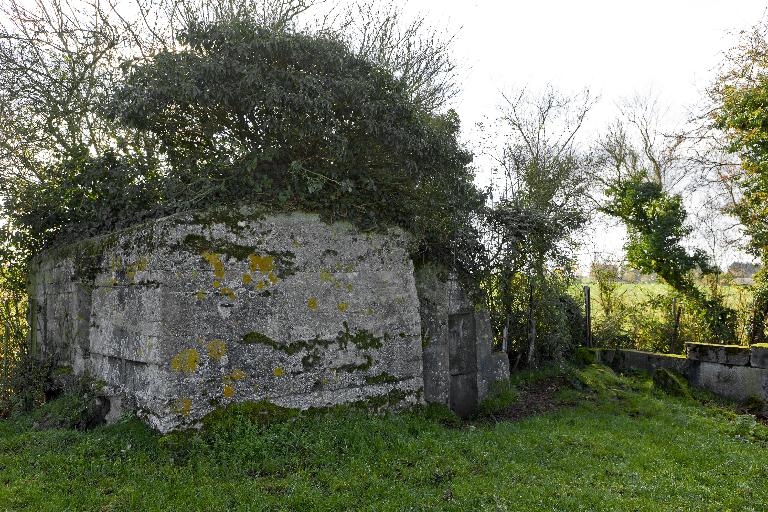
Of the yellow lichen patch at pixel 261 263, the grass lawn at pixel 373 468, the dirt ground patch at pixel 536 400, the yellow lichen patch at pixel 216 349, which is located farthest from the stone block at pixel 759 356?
the yellow lichen patch at pixel 216 349

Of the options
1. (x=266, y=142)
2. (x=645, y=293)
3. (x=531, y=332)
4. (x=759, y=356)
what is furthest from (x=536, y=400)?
(x=266, y=142)

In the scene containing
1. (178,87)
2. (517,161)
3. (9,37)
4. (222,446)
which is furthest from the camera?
(517,161)

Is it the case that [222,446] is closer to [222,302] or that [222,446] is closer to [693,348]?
[222,302]

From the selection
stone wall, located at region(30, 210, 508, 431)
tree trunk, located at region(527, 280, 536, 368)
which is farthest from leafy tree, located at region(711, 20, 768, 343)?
stone wall, located at region(30, 210, 508, 431)

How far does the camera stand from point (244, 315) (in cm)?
540

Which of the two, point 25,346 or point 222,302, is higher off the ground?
point 222,302

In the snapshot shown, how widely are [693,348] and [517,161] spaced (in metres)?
5.49

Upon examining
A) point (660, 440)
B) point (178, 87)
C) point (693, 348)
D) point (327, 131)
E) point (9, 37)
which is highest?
point (9, 37)

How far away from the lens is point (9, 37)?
8008 mm

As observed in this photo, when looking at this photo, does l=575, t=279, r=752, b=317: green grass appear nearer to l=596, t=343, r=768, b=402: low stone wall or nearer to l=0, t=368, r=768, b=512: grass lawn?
l=596, t=343, r=768, b=402: low stone wall

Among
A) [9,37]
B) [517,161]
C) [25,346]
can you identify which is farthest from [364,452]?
[517,161]

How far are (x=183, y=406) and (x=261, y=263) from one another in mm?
1557

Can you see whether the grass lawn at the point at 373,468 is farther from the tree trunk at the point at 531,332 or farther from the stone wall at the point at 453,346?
the tree trunk at the point at 531,332

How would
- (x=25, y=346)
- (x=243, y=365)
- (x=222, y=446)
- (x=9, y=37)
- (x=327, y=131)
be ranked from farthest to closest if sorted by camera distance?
1. (x=25, y=346)
2. (x=9, y=37)
3. (x=327, y=131)
4. (x=243, y=365)
5. (x=222, y=446)
